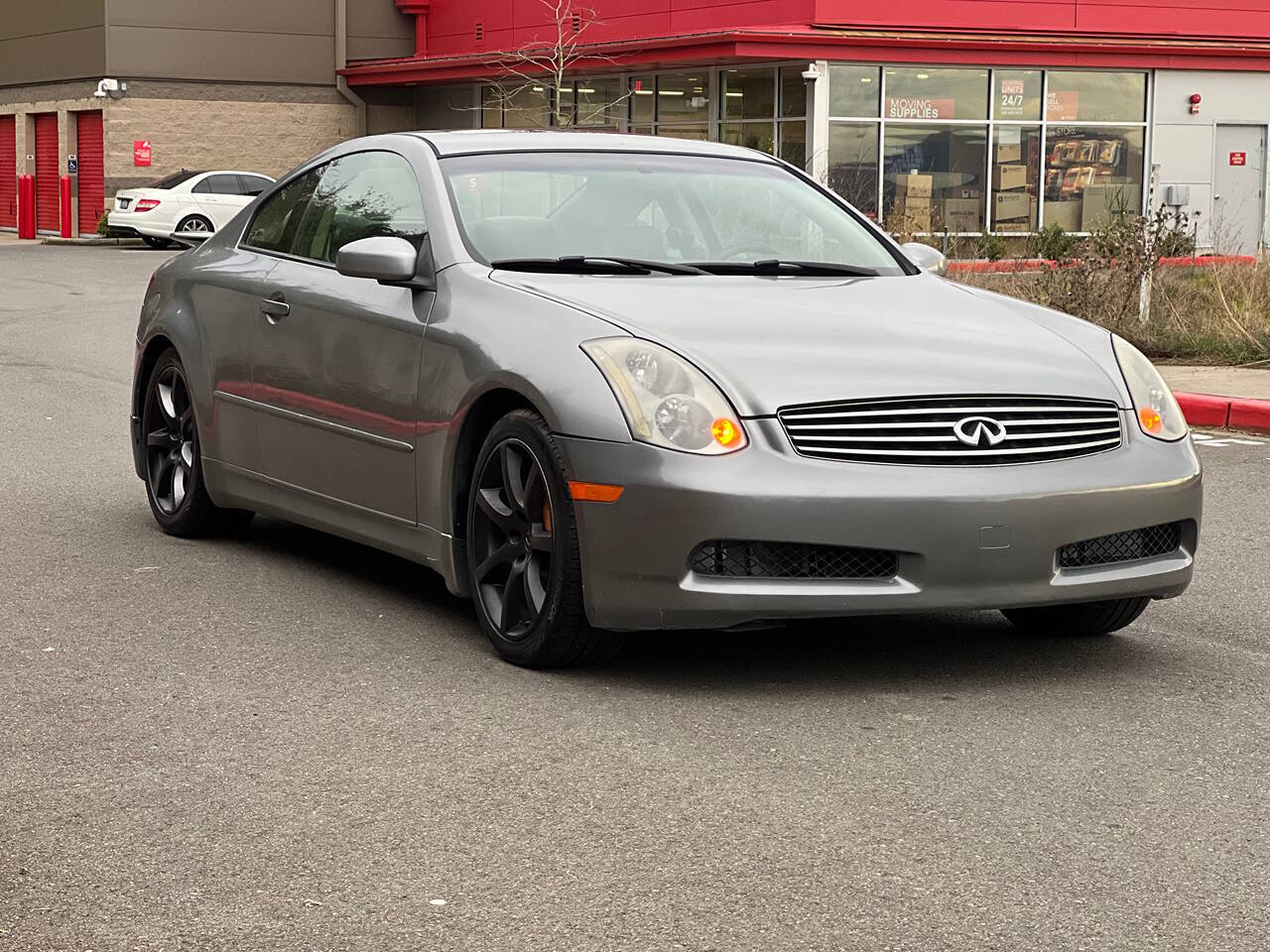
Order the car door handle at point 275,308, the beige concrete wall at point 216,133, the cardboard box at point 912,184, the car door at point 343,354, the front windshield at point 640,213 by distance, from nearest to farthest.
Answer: the car door at point 343,354, the front windshield at point 640,213, the car door handle at point 275,308, the cardboard box at point 912,184, the beige concrete wall at point 216,133

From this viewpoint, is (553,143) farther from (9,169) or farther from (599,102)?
(9,169)

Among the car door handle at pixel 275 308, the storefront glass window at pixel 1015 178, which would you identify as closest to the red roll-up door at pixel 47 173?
the storefront glass window at pixel 1015 178

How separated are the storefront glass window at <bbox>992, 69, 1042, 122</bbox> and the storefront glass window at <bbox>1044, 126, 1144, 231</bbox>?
1.80 ft

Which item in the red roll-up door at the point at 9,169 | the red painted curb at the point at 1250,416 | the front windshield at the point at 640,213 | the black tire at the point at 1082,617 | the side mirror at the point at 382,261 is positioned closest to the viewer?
the black tire at the point at 1082,617

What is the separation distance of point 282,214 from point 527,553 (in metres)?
2.39

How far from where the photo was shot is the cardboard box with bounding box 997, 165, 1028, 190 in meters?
33.7

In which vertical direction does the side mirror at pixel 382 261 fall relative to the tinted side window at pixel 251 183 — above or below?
below

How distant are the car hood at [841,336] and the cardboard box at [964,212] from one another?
2775 cm

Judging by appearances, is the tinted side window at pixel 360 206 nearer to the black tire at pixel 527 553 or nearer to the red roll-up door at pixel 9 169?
the black tire at pixel 527 553

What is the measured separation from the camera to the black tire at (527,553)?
541 cm

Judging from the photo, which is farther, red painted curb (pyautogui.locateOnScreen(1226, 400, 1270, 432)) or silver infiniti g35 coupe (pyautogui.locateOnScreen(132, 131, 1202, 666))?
red painted curb (pyautogui.locateOnScreen(1226, 400, 1270, 432))

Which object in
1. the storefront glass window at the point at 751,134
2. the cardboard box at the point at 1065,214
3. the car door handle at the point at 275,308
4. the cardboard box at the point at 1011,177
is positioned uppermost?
the storefront glass window at the point at 751,134

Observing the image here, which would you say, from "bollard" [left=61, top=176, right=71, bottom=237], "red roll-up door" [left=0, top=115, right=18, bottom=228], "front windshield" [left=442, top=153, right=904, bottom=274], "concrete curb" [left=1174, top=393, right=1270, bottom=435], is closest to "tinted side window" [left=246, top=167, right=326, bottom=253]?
"front windshield" [left=442, top=153, right=904, bottom=274]

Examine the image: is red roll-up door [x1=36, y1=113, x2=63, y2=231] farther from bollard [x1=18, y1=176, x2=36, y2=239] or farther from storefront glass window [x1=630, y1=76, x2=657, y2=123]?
storefront glass window [x1=630, y1=76, x2=657, y2=123]
